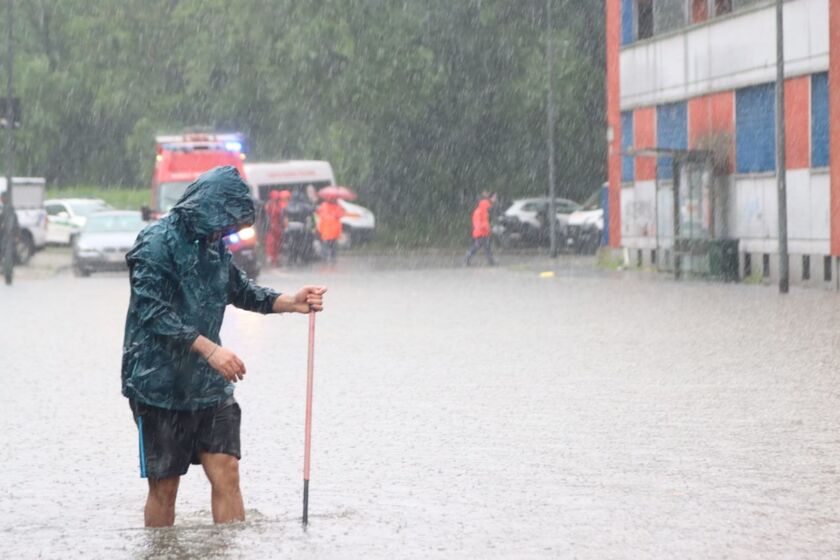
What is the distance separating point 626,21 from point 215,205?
110 feet

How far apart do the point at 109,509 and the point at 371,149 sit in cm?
4857

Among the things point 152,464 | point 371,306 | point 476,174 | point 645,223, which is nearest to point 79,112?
point 476,174

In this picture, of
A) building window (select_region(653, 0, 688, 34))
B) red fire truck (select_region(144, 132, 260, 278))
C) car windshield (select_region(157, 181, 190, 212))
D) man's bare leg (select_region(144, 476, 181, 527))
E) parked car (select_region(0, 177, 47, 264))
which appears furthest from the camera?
parked car (select_region(0, 177, 47, 264))

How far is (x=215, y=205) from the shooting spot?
6.88 meters

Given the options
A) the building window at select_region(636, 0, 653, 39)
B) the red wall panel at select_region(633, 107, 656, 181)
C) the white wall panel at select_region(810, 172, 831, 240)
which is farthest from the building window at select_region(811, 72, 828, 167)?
the building window at select_region(636, 0, 653, 39)

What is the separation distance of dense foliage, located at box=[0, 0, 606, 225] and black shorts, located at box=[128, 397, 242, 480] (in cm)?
4918

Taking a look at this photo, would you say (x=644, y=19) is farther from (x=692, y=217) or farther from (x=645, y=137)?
(x=692, y=217)

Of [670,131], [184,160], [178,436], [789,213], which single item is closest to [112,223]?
[184,160]

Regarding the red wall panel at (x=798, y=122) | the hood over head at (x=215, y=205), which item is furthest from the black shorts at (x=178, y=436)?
the red wall panel at (x=798, y=122)

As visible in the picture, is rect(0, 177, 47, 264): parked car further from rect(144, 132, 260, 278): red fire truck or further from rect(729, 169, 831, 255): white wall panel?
rect(729, 169, 831, 255): white wall panel

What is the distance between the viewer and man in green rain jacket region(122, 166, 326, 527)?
22.4 ft

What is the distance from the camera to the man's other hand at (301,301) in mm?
7375

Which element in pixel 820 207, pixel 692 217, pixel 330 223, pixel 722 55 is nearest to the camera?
pixel 820 207

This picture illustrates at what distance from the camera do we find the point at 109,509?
27.7 feet
